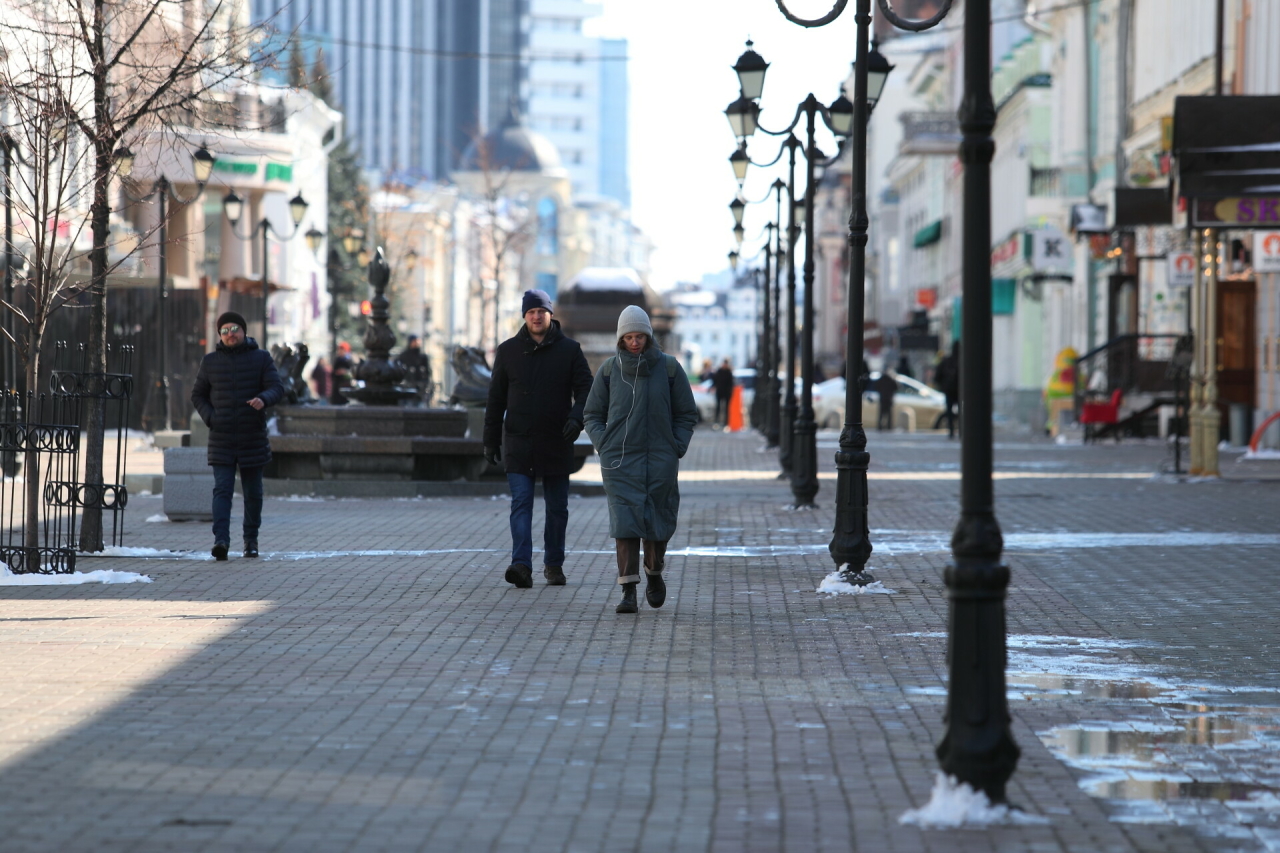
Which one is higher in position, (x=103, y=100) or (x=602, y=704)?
(x=103, y=100)

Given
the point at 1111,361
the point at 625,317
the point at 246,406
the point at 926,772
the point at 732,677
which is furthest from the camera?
the point at 1111,361

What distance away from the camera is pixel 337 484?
2116 centimetres

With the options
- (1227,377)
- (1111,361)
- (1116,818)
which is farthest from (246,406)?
(1111,361)

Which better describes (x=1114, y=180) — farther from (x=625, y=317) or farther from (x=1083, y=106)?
(x=625, y=317)

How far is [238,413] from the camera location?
1384 cm

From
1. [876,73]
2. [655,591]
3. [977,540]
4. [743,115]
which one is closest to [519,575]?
[655,591]

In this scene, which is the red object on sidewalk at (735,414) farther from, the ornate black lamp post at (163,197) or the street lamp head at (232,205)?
the street lamp head at (232,205)

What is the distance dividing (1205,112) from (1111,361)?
51.1ft

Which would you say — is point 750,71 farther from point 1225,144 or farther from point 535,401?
point 535,401

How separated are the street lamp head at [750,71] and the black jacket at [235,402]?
21.0 ft

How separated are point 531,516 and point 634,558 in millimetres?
1506

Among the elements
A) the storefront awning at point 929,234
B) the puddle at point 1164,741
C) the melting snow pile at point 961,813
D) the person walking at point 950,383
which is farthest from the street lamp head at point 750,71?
the storefront awning at point 929,234

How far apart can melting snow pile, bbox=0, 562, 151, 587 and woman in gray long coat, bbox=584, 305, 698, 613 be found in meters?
3.15

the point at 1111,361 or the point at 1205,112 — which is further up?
the point at 1205,112
